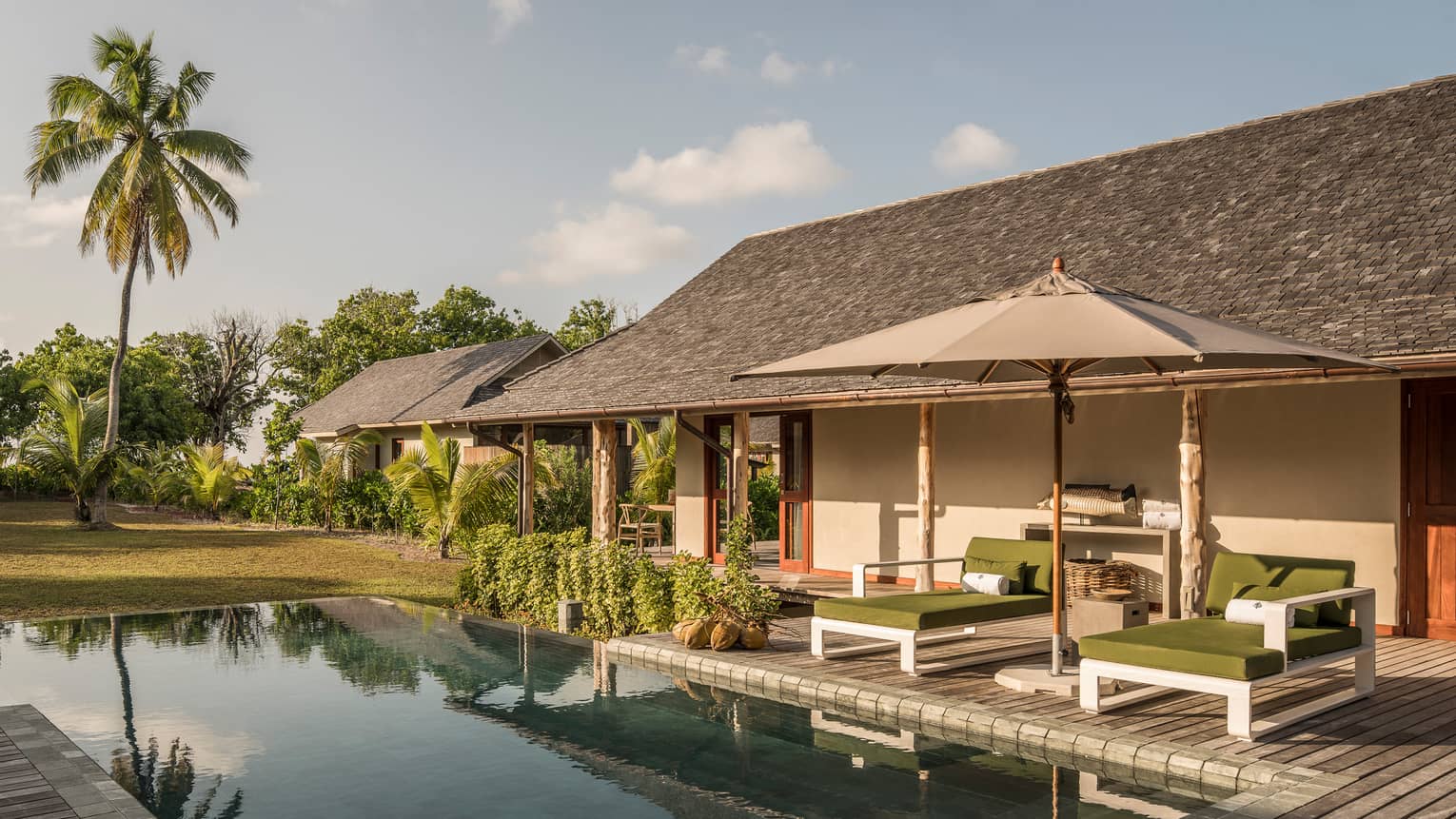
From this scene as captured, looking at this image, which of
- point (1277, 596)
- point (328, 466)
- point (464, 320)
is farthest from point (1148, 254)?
point (464, 320)

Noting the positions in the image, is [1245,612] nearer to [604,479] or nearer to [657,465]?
[604,479]

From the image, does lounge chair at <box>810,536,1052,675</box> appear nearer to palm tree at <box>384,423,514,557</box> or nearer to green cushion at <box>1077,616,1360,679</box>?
green cushion at <box>1077,616,1360,679</box>

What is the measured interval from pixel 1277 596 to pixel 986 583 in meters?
2.28

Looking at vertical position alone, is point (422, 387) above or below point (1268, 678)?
above

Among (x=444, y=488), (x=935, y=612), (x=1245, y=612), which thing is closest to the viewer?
(x=1245, y=612)

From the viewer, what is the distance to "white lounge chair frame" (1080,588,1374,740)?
19.8 feet

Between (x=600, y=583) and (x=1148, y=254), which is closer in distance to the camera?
(x=600, y=583)

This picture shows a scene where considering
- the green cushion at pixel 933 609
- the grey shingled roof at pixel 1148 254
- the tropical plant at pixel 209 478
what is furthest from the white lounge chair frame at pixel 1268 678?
the tropical plant at pixel 209 478

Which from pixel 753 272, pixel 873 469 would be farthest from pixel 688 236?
pixel 873 469

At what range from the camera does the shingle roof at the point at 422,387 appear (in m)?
28.9

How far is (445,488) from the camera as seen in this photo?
64.8 feet

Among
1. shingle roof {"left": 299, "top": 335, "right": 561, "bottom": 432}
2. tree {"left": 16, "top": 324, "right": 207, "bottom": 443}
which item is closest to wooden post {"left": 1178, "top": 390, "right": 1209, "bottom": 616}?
shingle roof {"left": 299, "top": 335, "right": 561, "bottom": 432}

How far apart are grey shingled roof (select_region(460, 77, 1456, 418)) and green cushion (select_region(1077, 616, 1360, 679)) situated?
2.67 m

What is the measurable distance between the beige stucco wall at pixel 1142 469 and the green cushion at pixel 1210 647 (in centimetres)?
320
